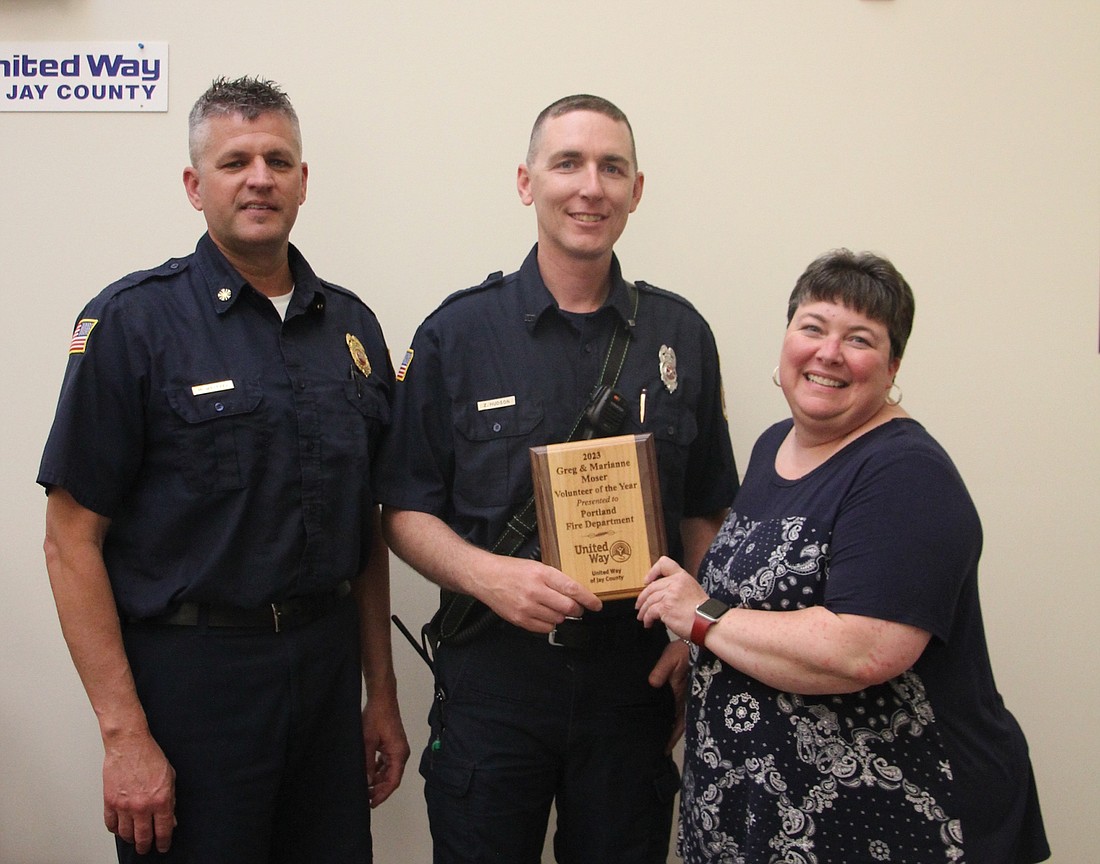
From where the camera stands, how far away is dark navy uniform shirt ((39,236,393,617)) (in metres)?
1.54

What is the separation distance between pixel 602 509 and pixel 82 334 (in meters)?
0.95

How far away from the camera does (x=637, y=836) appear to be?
1.73 metres

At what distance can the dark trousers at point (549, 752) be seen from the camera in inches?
66.0

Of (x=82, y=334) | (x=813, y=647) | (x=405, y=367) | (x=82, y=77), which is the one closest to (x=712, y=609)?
(x=813, y=647)

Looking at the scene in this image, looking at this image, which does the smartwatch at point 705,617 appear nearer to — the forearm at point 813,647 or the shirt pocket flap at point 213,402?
the forearm at point 813,647

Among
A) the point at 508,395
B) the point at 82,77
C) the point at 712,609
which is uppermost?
the point at 82,77

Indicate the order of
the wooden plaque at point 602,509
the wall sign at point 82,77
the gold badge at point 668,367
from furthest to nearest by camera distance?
the wall sign at point 82,77
the gold badge at point 668,367
the wooden plaque at point 602,509

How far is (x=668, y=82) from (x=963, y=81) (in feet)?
2.39

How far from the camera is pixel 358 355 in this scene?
181 cm

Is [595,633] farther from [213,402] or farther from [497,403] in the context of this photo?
[213,402]

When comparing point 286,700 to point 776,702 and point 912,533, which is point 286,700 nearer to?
point 776,702

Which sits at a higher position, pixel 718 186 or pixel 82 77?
pixel 82 77

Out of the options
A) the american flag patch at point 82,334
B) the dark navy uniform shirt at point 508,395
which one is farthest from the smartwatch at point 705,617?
the american flag patch at point 82,334

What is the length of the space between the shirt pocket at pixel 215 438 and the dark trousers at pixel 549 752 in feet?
1.84
